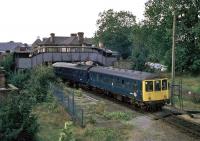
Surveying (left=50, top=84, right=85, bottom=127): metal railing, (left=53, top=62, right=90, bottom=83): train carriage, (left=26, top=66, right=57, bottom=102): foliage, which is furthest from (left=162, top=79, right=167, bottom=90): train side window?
(left=53, top=62, right=90, bottom=83): train carriage

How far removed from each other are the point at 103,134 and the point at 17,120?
5.10 m

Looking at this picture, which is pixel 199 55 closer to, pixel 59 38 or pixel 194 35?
pixel 194 35

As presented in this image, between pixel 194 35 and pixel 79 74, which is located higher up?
pixel 194 35

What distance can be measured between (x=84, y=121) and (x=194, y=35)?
27.2 metres

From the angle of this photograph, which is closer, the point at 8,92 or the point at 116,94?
the point at 8,92

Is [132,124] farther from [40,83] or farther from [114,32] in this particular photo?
[114,32]

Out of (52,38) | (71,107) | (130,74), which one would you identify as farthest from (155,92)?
(52,38)

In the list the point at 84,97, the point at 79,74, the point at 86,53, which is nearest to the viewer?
the point at 84,97

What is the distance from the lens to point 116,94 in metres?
31.6

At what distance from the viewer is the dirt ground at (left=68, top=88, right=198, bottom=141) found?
2027 cm

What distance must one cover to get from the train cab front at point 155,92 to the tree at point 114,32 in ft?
215

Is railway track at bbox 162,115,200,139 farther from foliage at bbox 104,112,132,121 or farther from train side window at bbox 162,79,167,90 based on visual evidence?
train side window at bbox 162,79,167,90

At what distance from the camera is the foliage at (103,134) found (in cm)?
1995

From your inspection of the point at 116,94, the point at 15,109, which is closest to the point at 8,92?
the point at 15,109
